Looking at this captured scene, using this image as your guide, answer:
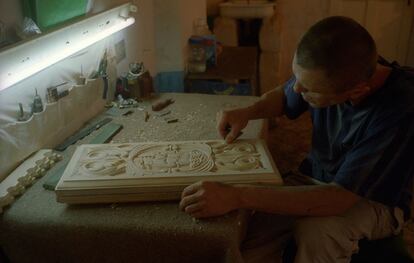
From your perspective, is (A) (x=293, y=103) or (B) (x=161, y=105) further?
(B) (x=161, y=105)

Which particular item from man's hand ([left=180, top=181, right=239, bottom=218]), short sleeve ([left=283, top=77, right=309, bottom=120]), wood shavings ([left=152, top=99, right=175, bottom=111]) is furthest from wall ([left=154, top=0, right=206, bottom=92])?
man's hand ([left=180, top=181, right=239, bottom=218])

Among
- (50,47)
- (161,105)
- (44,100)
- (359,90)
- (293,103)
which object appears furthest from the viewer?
(161,105)

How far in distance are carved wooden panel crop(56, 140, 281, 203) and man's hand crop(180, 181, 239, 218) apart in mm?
55

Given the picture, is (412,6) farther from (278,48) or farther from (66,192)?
(66,192)

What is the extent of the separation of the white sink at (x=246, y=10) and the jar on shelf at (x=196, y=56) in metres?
1.27

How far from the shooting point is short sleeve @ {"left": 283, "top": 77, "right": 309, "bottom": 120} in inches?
55.7

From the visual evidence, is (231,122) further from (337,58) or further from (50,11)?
(50,11)

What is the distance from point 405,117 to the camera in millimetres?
1008

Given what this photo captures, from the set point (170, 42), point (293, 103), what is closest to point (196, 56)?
point (170, 42)

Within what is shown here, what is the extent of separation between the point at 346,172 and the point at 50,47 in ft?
2.88

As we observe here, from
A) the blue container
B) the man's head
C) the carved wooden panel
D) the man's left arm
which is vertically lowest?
the blue container

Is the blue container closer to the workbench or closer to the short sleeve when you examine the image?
the short sleeve

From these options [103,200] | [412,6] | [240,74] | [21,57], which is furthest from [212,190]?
[412,6]

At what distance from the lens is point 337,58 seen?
3.14ft
